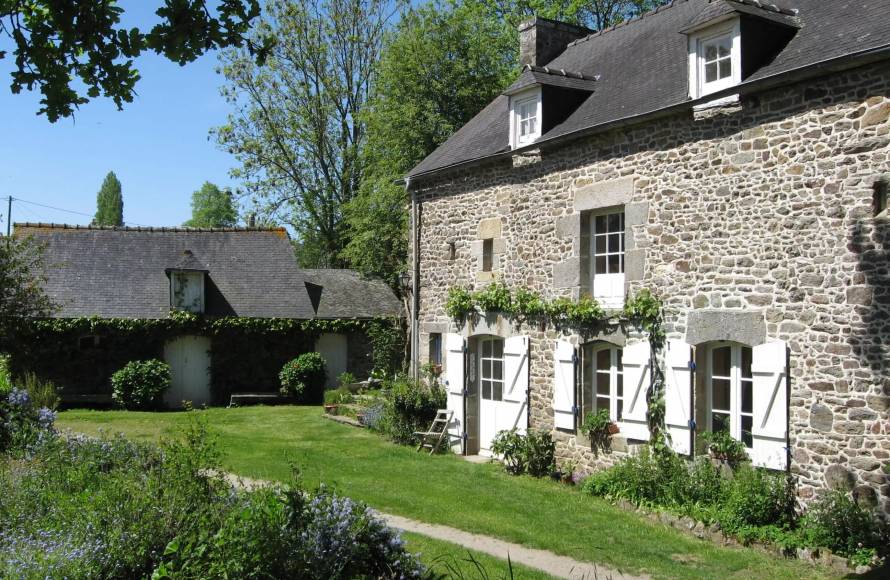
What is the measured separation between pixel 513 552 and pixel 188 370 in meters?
15.3

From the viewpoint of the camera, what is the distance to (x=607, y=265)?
36.4ft

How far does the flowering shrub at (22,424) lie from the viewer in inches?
338

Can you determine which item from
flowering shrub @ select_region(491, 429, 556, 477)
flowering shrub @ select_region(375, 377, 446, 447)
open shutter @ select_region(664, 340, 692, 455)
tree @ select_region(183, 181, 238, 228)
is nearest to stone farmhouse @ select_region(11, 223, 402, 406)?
flowering shrub @ select_region(375, 377, 446, 447)

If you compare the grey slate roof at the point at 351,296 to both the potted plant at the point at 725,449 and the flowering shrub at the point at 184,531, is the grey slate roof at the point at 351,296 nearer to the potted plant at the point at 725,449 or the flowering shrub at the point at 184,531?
the potted plant at the point at 725,449

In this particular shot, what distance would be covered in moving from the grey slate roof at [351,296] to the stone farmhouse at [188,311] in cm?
6

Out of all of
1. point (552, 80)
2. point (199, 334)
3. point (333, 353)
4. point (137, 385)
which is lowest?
point (137, 385)

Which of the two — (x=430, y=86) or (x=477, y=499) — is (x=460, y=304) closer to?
(x=477, y=499)

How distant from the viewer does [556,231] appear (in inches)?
461

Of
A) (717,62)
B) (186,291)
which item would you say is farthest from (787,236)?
(186,291)

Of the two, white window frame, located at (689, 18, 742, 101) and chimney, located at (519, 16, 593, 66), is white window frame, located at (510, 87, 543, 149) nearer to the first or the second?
chimney, located at (519, 16, 593, 66)

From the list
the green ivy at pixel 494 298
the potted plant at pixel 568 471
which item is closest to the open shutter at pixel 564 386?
the potted plant at pixel 568 471

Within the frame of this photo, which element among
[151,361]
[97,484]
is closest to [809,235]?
[97,484]

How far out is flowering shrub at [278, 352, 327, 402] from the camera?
20969mm

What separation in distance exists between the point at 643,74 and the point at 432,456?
698 cm
